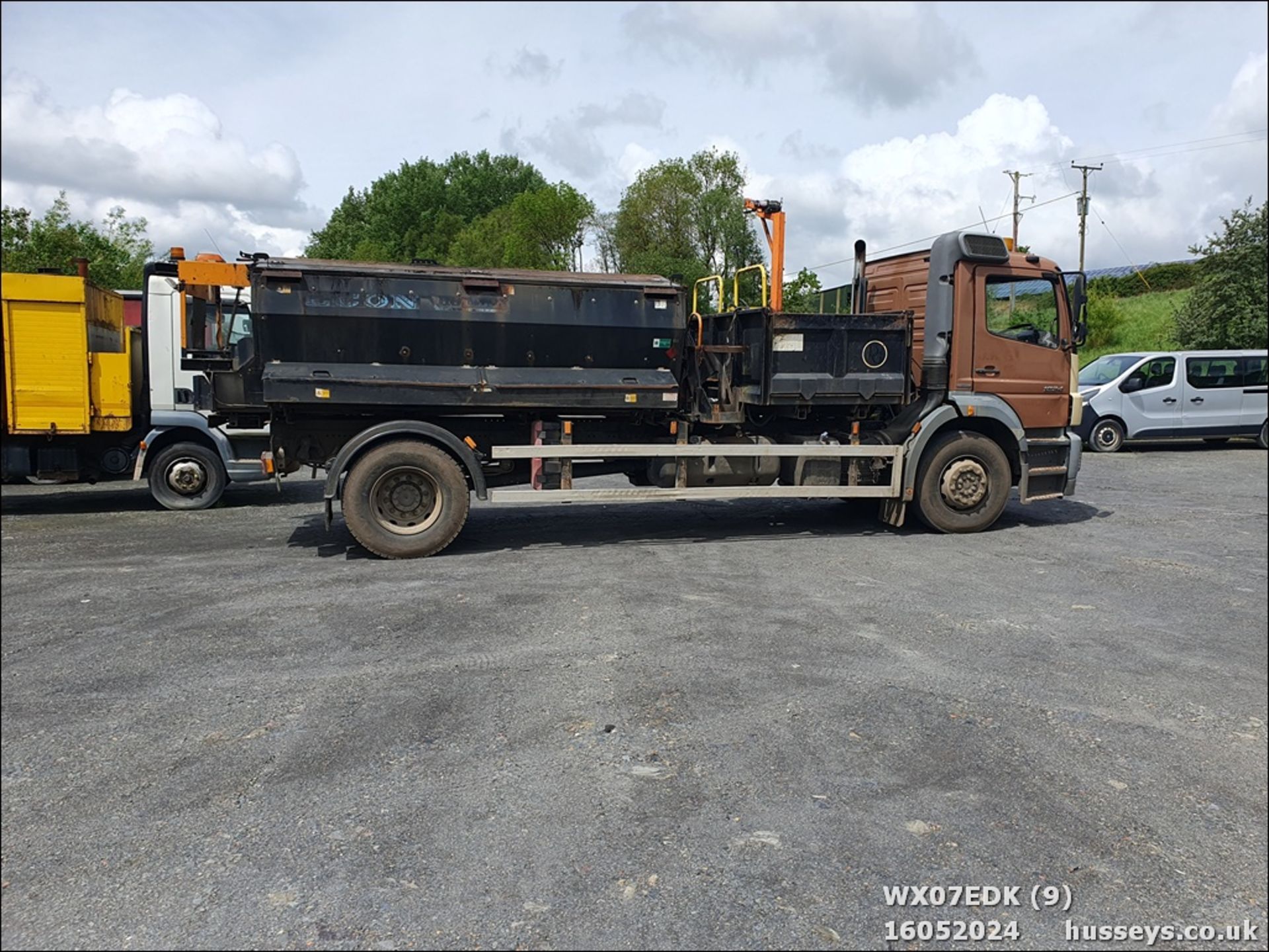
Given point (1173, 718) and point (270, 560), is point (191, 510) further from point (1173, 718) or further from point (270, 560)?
point (1173, 718)

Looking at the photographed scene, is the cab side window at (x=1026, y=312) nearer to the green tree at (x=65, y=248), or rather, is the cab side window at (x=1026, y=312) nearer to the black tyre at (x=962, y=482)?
the black tyre at (x=962, y=482)

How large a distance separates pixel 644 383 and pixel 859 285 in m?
2.96

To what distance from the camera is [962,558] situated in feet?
25.2

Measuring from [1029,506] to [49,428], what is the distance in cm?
1097

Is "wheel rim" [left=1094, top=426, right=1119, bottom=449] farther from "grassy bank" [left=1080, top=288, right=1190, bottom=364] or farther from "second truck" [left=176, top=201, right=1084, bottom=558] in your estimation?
"second truck" [left=176, top=201, right=1084, bottom=558]

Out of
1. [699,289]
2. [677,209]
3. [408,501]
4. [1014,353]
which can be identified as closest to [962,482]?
[1014,353]

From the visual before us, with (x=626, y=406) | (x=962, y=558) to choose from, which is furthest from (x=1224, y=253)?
(x=626, y=406)

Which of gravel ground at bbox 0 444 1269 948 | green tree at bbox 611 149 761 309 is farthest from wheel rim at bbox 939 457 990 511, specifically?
green tree at bbox 611 149 761 309

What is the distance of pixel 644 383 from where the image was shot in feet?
26.1

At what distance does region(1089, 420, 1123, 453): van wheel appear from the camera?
661 inches

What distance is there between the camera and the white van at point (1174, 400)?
16.0m

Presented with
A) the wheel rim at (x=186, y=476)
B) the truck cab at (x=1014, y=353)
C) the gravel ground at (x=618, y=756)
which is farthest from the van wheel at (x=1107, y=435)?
the wheel rim at (x=186, y=476)

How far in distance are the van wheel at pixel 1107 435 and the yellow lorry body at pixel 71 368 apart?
15.9 m

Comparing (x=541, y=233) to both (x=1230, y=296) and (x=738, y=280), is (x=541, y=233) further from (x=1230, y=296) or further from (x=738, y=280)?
(x=738, y=280)
